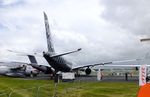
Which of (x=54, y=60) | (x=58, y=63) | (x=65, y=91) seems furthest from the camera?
(x=58, y=63)

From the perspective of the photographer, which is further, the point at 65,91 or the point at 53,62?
the point at 53,62

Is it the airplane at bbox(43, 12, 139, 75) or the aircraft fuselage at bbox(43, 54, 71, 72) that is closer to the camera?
the airplane at bbox(43, 12, 139, 75)

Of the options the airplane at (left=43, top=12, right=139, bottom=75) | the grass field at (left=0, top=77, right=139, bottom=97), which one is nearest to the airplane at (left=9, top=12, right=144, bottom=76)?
the airplane at (left=43, top=12, right=139, bottom=75)

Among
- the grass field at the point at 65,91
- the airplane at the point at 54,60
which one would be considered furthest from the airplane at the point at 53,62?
the grass field at the point at 65,91

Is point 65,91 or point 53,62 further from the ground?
point 53,62

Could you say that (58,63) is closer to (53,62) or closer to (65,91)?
(53,62)

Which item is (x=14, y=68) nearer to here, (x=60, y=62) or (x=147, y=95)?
(x=60, y=62)

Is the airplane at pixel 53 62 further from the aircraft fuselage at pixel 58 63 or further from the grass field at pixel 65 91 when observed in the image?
the grass field at pixel 65 91

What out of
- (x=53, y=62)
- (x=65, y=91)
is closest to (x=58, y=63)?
(x=53, y=62)

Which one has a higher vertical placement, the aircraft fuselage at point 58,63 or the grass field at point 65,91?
the aircraft fuselage at point 58,63

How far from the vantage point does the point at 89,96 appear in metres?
30.8

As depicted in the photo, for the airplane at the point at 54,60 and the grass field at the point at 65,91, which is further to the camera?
the airplane at the point at 54,60

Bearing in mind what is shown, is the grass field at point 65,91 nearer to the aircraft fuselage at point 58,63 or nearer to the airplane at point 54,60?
the airplane at point 54,60

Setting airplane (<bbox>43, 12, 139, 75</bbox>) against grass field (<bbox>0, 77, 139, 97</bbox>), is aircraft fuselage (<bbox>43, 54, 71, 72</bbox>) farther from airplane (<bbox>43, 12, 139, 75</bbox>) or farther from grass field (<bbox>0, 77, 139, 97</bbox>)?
grass field (<bbox>0, 77, 139, 97</bbox>)
